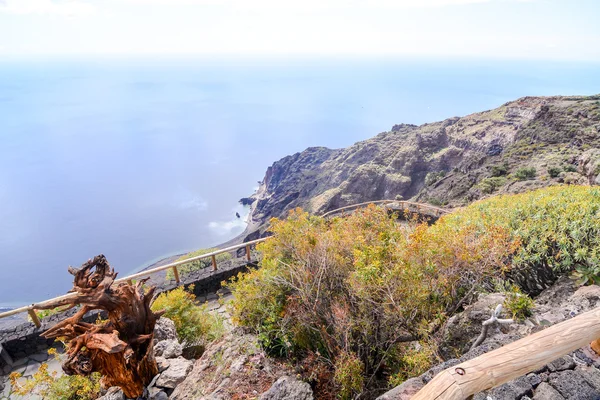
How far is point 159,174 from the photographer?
140m

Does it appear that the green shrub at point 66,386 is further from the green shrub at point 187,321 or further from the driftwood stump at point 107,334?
the green shrub at point 187,321

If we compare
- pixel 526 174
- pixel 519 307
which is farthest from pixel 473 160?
pixel 519 307

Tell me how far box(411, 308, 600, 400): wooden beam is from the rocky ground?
0.61 meters

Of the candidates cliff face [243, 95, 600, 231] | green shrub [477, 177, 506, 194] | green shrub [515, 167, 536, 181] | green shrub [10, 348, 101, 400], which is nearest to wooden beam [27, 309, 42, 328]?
green shrub [10, 348, 101, 400]

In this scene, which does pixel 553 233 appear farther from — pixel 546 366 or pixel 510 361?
pixel 510 361

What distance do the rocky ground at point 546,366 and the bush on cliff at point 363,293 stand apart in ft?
1.23

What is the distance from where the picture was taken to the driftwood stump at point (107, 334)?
4734mm

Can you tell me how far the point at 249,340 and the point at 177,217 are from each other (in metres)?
99.3

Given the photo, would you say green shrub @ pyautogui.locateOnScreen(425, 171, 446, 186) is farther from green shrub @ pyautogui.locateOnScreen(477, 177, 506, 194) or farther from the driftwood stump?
the driftwood stump

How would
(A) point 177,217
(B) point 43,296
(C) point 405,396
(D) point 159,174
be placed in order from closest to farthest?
(C) point 405,396 < (B) point 43,296 < (A) point 177,217 < (D) point 159,174

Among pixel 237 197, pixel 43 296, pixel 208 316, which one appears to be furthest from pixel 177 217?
pixel 208 316

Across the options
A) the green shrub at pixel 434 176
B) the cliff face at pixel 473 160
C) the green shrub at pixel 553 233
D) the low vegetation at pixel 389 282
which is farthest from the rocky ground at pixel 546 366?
the green shrub at pixel 434 176

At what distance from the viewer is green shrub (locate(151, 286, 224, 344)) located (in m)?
6.78

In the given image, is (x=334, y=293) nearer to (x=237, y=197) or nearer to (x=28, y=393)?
(x=28, y=393)
